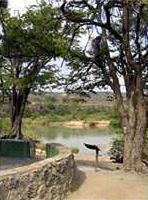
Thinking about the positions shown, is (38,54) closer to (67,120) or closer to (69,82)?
(69,82)

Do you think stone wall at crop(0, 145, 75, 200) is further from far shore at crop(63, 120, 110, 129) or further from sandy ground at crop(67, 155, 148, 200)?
far shore at crop(63, 120, 110, 129)

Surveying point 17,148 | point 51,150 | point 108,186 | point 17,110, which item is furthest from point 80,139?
point 108,186

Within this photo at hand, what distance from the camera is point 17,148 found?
22828 mm

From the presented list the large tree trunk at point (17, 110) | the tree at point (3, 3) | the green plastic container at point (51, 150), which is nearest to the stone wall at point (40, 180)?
the green plastic container at point (51, 150)

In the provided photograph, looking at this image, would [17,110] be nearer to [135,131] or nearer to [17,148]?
[17,148]

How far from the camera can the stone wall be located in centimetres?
1129

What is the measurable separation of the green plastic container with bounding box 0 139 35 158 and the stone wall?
6439mm

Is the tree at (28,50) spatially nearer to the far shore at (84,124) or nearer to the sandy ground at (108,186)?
the sandy ground at (108,186)

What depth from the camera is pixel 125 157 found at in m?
21.2

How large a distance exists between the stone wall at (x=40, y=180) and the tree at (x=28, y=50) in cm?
636

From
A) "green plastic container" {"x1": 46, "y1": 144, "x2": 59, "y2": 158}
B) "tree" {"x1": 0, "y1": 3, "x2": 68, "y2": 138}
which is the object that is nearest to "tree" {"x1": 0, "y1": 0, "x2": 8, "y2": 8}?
"tree" {"x1": 0, "y1": 3, "x2": 68, "y2": 138}

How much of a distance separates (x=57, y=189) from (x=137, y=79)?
8042mm

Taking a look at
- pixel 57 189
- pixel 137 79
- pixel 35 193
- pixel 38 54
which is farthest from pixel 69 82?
pixel 35 193

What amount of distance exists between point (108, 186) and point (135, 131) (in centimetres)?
458
